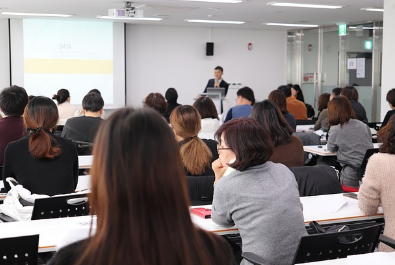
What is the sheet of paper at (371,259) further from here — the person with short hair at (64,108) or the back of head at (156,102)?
the person with short hair at (64,108)

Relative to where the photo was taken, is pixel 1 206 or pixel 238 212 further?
pixel 1 206

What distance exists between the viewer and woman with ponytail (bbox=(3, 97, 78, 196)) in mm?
3773

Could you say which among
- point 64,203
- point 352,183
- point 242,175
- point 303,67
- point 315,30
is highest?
point 315,30

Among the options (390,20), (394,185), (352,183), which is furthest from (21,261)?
(390,20)

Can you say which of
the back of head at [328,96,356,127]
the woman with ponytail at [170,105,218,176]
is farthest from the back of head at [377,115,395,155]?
the back of head at [328,96,356,127]

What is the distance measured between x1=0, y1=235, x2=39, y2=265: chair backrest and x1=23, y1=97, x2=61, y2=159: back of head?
1.45 m

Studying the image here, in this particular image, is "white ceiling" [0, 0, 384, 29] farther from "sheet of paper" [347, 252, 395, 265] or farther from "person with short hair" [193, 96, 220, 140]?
"sheet of paper" [347, 252, 395, 265]

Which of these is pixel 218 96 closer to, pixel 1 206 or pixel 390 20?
pixel 390 20

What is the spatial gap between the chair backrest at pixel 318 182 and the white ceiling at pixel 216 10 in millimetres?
6398

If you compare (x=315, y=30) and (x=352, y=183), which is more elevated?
(x=315, y=30)

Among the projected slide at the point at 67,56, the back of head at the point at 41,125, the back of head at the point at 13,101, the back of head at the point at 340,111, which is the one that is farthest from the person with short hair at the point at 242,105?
the projected slide at the point at 67,56

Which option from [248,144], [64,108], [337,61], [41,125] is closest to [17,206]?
[41,125]

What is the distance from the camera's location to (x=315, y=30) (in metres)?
15.0

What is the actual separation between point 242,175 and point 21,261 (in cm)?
114
